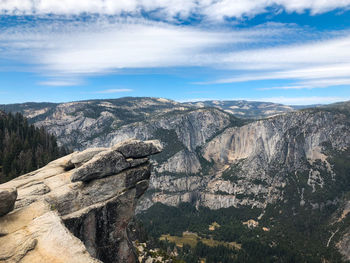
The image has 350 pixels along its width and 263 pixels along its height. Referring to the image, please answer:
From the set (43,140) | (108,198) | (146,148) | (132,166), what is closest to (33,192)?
(108,198)

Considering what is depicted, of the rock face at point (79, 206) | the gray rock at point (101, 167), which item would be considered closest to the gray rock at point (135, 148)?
the rock face at point (79, 206)

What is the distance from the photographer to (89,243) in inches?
1570

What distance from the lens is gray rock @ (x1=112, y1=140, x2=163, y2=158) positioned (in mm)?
49531

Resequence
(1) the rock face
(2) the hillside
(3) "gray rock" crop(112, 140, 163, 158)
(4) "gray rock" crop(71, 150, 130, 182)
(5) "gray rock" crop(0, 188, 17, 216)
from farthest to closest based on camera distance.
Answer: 1. (2) the hillside
2. (3) "gray rock" crop(112, 140, 163, 158)
3. (4) "gray rock" crop(71, 150, 130, 182)
4. (5) "gray rock" crop(0, 188, 17, 216)
5. (1) the rock face

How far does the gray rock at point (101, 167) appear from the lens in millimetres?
44031

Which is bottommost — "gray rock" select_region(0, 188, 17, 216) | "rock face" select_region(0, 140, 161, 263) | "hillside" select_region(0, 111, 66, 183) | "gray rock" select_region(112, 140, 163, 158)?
"hillside" select_region(0, 111, 66, 183)

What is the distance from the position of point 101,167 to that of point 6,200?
17.5 m

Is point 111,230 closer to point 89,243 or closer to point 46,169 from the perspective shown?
point 89,243

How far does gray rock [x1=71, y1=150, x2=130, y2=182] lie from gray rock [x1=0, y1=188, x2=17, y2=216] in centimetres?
1388

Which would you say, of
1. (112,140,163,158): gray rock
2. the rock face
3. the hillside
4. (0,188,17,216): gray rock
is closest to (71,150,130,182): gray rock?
the rock face

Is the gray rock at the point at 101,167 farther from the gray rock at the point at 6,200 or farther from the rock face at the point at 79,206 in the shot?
the gray rock at the point at 6,200

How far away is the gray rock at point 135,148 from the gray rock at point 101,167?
1422mm

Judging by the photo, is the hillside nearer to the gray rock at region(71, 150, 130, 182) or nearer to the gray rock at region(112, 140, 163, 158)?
the gray rock at region(71, 150, 130, 182)

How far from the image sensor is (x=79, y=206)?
40.8 m
